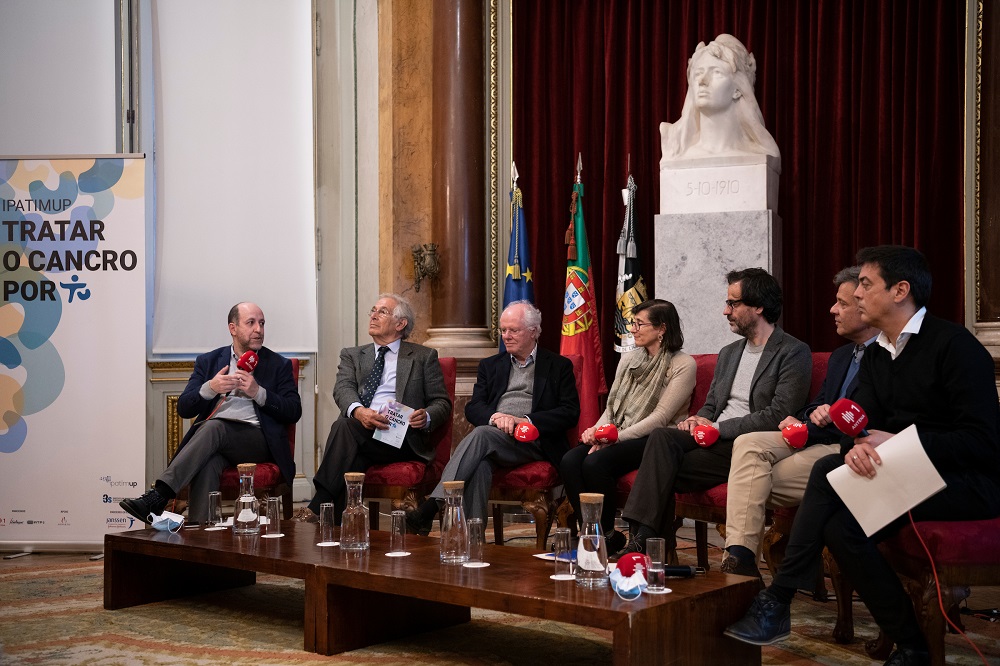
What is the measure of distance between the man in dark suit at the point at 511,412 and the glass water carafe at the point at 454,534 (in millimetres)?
1093

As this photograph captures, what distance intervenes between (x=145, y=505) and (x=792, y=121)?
3.73 m

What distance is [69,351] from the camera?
194 inches

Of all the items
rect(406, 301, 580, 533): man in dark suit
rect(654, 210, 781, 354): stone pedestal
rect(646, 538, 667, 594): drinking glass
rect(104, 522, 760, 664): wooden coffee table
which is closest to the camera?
rect(104, 522, 760, 664): wooden coffee table

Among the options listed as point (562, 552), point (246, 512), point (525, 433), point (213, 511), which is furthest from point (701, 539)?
point (213, 511)

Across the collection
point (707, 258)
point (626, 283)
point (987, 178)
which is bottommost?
point (626, 283)

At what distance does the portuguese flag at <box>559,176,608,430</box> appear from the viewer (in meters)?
5.60

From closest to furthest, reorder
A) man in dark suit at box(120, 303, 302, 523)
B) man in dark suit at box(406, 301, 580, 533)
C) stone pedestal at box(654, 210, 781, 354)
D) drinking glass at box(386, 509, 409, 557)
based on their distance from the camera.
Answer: drinking glass at box(386, 509, 409, 557) < man in dark suit at box(406, 301, 580, 533) < man in dark suit at box(120, 303, 302, 523) < stone pedestal at box(654, 210, 781, 354)

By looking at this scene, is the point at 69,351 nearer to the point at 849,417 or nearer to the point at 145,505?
the point at 145,505

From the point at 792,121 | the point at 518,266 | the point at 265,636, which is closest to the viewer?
the point at 265,636

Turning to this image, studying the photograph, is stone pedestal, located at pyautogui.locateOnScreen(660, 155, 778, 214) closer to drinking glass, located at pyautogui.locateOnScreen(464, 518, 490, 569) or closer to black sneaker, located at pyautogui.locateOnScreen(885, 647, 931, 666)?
drinking glass, located at pyautogui.locateOnScreen(464, 518, 490, 569)

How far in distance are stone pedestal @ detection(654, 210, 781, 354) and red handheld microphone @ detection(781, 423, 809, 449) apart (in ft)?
5.34

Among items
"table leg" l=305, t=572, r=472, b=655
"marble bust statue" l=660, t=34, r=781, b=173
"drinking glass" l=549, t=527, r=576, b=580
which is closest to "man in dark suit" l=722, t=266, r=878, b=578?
"drinking glass" l=549, t=527, r=576, b=580

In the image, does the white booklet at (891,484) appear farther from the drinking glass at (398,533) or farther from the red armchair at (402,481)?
the red armchair at (402,481)

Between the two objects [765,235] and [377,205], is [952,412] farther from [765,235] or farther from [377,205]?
[377,205]
